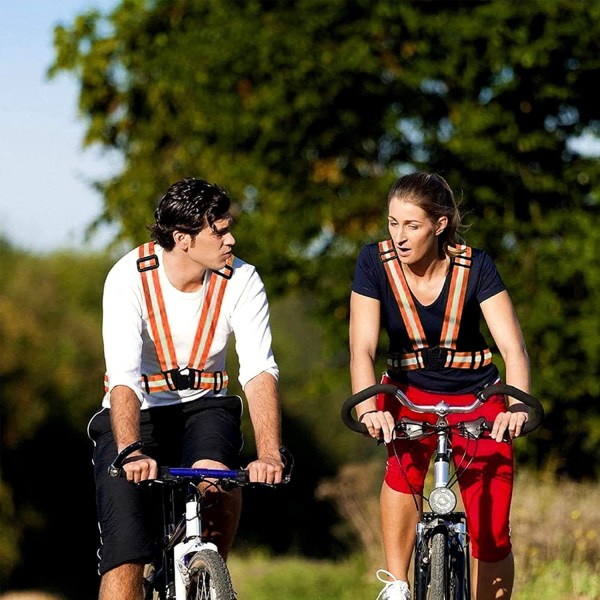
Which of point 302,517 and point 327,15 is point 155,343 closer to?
point 327,15

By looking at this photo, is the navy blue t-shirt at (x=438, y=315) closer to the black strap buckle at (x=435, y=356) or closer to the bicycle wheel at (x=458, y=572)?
the black strap buckle at (x=435, y=356)

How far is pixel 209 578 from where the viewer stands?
450 centimetres

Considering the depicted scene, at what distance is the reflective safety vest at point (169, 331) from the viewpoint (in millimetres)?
5199

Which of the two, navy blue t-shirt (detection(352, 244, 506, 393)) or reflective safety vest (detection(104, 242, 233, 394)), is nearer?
reflective safety vest (detection(104, 242, 233, 394))

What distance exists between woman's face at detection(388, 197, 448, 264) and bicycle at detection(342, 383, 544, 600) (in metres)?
0.63

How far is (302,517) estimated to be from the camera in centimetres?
3541

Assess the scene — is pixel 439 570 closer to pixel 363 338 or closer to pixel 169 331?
pixel 363 338

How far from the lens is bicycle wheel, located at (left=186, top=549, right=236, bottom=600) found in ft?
14.5

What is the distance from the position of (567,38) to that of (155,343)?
12.1m

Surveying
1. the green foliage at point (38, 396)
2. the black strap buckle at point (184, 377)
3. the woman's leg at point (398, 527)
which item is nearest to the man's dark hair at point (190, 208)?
the black strap buckle at point (184, 377)

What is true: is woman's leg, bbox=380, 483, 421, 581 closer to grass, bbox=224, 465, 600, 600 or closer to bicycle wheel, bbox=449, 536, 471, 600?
bicycle wheel, bbox=449, 536, 471, 600

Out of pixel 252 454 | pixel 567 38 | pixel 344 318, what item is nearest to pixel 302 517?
pixel 252 454

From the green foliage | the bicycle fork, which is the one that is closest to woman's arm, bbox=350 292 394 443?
the bicycle fork

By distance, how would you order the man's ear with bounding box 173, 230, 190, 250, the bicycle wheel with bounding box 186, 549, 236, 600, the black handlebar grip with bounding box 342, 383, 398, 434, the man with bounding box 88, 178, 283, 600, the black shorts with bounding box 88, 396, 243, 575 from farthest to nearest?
the man's ear with bounding box 173, 230, 190, 250 < the man with bounding box 88, 178, 283, 600 < the black shorts with bounding box 88, 396, 243, 575 < the black handlebar grip with bounding box 342, 383, 398, 434 < the bicycle wheel with bounding box 186, 549, 236, 600
